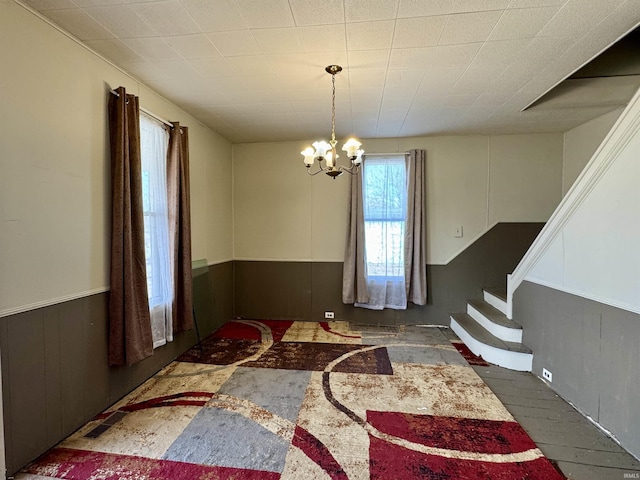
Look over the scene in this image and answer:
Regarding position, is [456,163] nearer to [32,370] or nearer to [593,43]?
[593,43]

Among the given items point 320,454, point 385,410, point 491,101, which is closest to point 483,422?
point 385,410

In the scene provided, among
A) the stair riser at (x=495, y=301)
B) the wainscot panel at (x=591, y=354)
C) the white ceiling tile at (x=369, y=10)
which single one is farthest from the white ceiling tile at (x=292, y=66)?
the stair riser at (x=495, y=301)

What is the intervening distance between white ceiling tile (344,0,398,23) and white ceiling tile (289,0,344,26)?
1.8 inches

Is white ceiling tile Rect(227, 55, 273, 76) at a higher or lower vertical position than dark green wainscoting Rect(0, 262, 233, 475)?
higher

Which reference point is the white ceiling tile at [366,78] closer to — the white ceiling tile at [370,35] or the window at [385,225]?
the white ceiling tile at [370,35]

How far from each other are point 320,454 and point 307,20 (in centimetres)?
263

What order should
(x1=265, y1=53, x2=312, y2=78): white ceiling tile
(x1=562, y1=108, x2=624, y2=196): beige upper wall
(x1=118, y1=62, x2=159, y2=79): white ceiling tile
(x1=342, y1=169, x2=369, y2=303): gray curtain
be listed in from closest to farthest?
1. (x1=265, y1=53, x2=312, y2=78): white ceiling tile
2. (x1=118, y1=62, x2=159, y2=79): white ceiling tile
3. (x1=562, y1=108, x2=624, y2=196): beige upper wall
4. (x1=342, y1=169, x2=369, y2=303): gray curtain

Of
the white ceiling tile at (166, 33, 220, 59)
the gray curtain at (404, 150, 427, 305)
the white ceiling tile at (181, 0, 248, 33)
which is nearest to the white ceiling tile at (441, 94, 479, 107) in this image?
the gray curtain at (404, 150, 427, 305)

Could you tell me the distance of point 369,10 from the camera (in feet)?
Answer: 5.61

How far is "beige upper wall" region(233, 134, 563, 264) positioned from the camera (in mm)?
3963

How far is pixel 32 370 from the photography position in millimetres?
1742

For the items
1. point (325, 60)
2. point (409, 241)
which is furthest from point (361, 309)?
point (325, 60)

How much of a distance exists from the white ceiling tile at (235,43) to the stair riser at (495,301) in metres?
3.61

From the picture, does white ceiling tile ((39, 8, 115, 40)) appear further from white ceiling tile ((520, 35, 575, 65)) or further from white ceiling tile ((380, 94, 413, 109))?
white ceiling tile ((520, 35, 575, 65))
